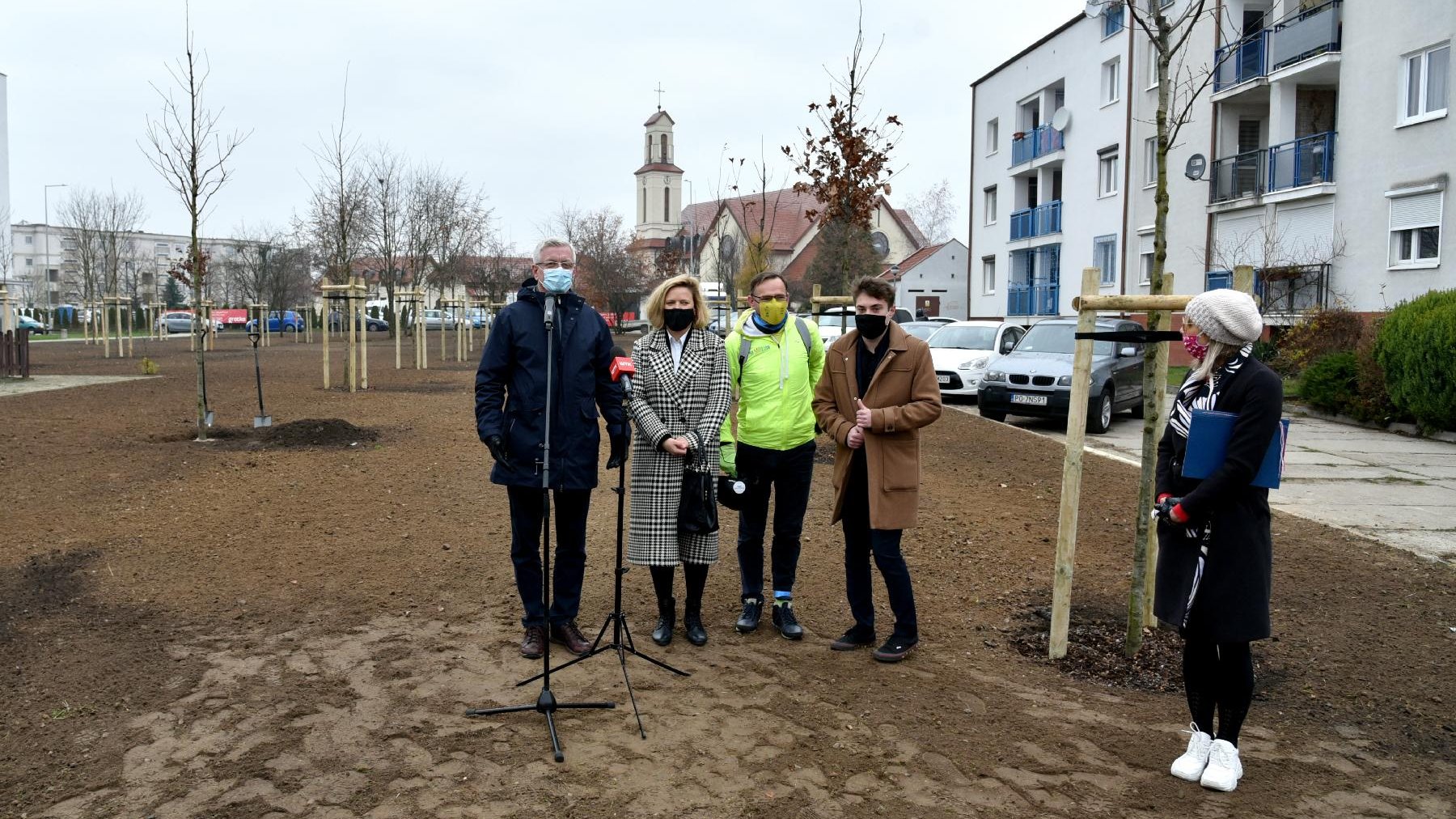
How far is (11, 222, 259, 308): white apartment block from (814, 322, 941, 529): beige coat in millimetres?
57564

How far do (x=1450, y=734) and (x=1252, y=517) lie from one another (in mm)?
1579

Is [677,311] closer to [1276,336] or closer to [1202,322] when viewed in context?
[1202,322]

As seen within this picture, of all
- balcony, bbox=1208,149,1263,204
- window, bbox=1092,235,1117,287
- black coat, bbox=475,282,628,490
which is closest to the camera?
black coat, bbox=475,282,628,490

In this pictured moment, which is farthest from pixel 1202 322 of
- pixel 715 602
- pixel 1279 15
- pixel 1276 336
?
pixel 1279 15

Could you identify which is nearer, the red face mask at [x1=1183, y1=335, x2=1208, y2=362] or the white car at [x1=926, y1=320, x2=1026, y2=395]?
the red face mask at [x1=1183, y1=335, x2=1208, y2=362]

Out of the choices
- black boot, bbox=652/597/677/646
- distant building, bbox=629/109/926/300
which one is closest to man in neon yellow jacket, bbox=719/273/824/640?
black boot, bbox=652/597/677/646

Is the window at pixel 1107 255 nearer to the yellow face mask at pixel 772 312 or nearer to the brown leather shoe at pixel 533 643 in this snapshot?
the yellow face mask at pixel 772 312

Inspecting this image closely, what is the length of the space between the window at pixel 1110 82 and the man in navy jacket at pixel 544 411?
109 ft

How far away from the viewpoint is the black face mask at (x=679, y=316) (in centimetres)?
535

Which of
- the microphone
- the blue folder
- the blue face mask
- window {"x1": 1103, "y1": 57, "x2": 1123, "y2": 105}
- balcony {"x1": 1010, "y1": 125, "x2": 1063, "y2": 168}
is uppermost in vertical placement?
window {"x1": 1103, "y1": 57, "x2": 1123, "y2": 105}

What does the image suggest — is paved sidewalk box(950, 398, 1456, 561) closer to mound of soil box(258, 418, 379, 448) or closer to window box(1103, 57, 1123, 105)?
mound of soil box(258, 418, 379, 448)

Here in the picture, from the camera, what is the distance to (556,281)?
495 cm

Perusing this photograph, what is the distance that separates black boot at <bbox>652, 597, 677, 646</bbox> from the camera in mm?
5410

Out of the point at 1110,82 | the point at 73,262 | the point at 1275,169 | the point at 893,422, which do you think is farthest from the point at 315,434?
the point at 73,262
